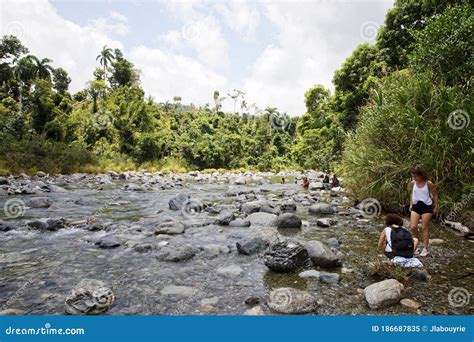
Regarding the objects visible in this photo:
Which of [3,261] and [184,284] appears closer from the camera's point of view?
[184,284]

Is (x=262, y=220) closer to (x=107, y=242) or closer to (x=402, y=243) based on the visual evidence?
(x=107, y=242)

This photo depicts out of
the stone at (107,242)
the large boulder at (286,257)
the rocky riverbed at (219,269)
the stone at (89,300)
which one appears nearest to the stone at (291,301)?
the rocky riverbed at (219,269)

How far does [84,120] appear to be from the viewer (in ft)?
98.0

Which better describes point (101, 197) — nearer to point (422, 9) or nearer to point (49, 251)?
point (49, 251)

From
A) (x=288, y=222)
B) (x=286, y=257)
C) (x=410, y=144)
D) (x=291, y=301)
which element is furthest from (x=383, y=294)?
(x=410, y=144)

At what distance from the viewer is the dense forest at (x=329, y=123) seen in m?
6.67

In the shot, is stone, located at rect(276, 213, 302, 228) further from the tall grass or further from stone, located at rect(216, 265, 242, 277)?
stone, located at rect(216, 265, 242, 277)

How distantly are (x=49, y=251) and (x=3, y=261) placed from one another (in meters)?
0.60

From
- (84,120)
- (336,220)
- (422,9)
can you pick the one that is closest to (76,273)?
(336,220)

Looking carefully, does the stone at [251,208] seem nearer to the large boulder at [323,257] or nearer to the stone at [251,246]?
the stone at [251,246]

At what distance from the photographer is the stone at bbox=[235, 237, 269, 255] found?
15.7ft

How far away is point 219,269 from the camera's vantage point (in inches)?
163

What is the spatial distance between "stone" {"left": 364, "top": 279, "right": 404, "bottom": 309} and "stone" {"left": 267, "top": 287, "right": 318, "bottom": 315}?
1.85 feet

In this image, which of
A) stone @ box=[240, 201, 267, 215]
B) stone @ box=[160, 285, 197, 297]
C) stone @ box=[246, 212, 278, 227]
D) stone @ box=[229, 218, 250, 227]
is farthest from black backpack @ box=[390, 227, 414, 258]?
stone @ box=[240, 201, 267, 215]
